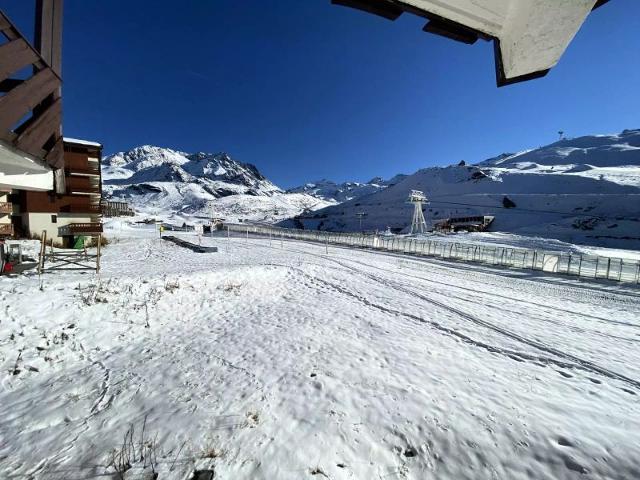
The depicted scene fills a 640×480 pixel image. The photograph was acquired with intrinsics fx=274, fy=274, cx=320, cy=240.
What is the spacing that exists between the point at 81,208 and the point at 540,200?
325 feet

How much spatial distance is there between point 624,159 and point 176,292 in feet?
527

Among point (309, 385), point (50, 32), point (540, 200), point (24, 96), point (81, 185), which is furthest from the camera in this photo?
point (540, 200)

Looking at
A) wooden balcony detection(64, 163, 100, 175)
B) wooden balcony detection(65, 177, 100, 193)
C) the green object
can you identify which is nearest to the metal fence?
the green object

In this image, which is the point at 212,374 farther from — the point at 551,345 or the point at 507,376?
the point at 551,345

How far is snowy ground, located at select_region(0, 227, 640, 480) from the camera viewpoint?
4.10 m

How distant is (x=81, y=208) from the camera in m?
30.2

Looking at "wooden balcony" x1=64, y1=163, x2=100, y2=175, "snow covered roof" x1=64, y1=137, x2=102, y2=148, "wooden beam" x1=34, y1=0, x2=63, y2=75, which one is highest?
"snow covered roof" x1=64, y1=137, x2=102, y2=148

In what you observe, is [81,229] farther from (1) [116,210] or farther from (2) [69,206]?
(1) [116,210]

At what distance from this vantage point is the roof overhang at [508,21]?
1.93m

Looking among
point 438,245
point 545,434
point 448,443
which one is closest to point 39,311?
point 448,443

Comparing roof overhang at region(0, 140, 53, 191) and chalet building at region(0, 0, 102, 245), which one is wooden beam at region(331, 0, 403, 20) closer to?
chalet building at region(0, 0, 102, 245)

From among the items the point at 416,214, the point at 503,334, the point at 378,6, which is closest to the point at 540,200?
the point at 416,214

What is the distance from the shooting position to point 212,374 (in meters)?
6.43

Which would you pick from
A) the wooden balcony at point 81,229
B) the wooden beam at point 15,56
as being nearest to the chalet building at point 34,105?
the wooden beam at point 15,56
